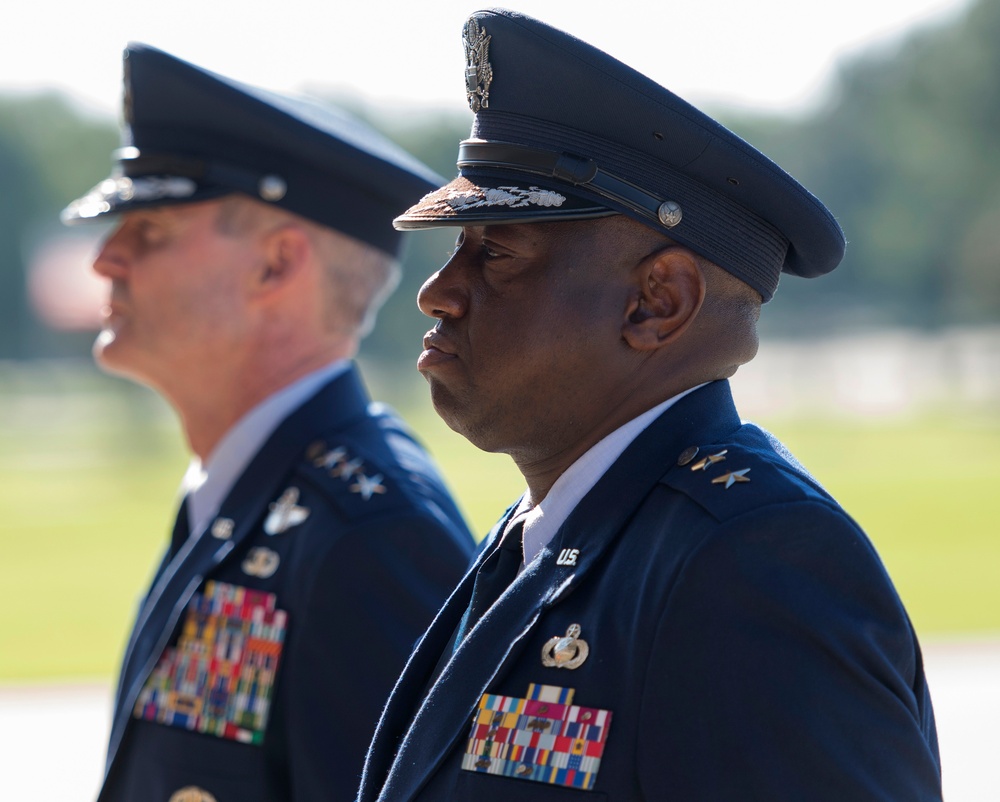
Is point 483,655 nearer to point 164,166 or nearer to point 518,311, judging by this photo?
point 518,311

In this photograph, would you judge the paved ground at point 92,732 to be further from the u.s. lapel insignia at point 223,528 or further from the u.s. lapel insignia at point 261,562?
the u.s. lapel insignia at point 261,562

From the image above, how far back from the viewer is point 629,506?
6.15 feet

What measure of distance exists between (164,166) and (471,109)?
163cm

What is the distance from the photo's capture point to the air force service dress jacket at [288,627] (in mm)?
2684

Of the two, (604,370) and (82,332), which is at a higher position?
(82,332)

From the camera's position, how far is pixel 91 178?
72.9 meters

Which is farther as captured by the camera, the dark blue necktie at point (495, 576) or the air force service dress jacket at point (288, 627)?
the air force service dress jacket at point (288, 627)

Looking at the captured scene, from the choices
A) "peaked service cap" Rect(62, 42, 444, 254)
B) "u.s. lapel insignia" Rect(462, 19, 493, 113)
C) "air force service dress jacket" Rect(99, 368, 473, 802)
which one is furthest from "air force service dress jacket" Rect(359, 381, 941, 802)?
"peaked service cap" Rect(62, 42, 444, 254)

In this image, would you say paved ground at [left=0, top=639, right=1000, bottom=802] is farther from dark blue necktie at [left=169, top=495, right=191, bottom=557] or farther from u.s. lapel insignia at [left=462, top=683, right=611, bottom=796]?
u.s. lapel insignia at [left=462, top=683, right=611, bottom=796]

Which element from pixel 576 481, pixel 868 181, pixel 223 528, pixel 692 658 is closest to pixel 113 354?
pixel 223 528

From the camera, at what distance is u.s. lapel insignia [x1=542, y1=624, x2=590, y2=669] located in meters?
1.76

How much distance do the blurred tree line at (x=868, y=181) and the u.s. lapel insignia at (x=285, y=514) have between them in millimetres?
49381

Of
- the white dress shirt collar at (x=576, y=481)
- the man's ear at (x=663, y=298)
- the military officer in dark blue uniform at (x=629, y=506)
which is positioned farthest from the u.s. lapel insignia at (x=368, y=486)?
the man's ear at (x=663, y=298)

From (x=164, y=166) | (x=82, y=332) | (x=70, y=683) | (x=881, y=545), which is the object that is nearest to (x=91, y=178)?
(x=82, y=332)
